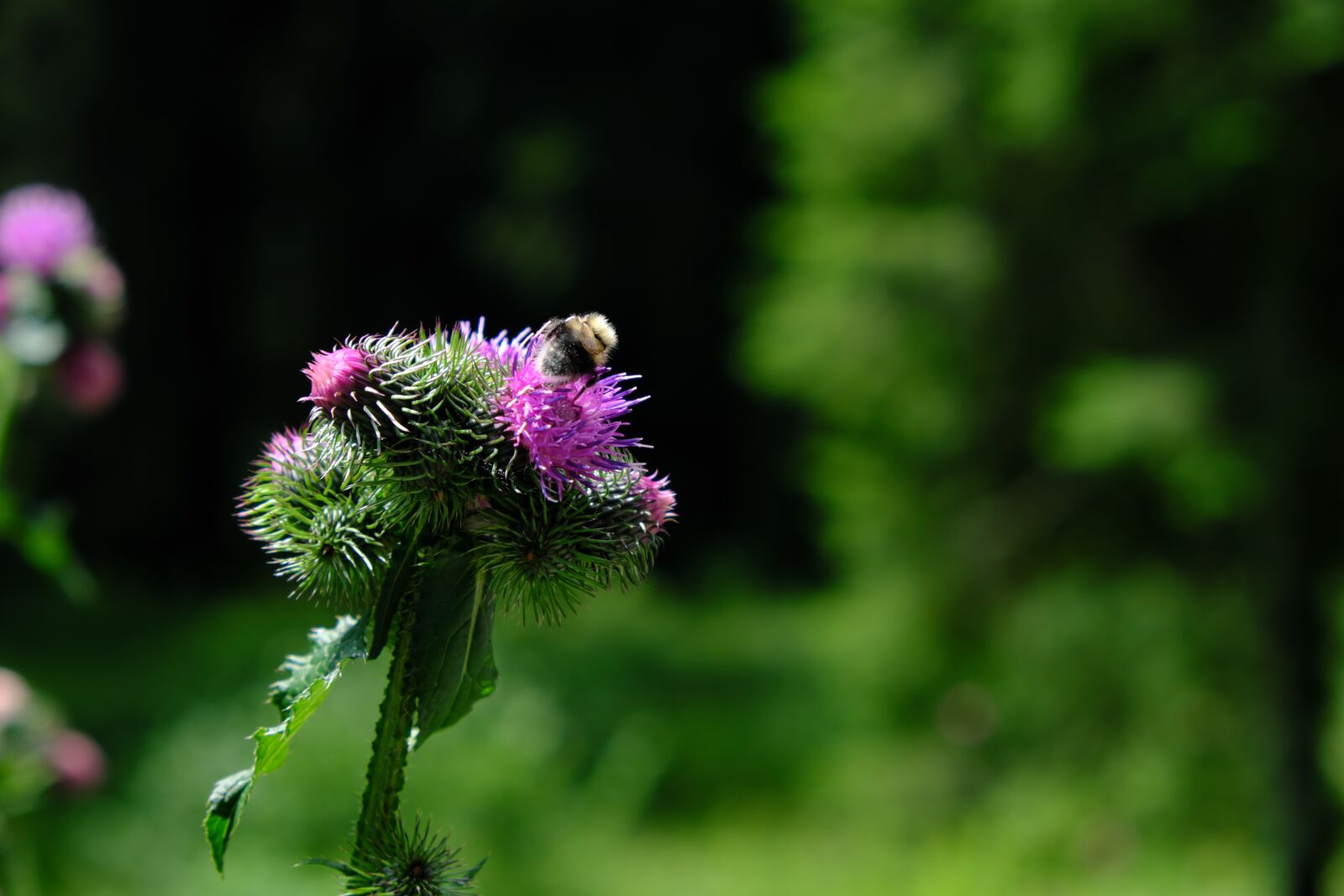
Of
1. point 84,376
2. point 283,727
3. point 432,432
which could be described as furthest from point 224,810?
point 84,376

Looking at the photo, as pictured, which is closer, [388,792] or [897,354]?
[388,792]

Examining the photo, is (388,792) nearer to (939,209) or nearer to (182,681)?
(939,209)

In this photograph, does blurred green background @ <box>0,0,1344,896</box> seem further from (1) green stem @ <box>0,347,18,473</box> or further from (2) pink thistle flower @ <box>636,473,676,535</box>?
(2) pink thistle flower @ <box>636,473,676,535</box>

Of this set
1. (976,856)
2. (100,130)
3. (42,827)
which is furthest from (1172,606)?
(100,130)

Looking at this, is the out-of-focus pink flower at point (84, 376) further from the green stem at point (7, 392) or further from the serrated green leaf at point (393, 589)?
the serrated green leaf at point (393, 589)

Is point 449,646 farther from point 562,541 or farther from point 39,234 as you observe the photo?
point 39,234
